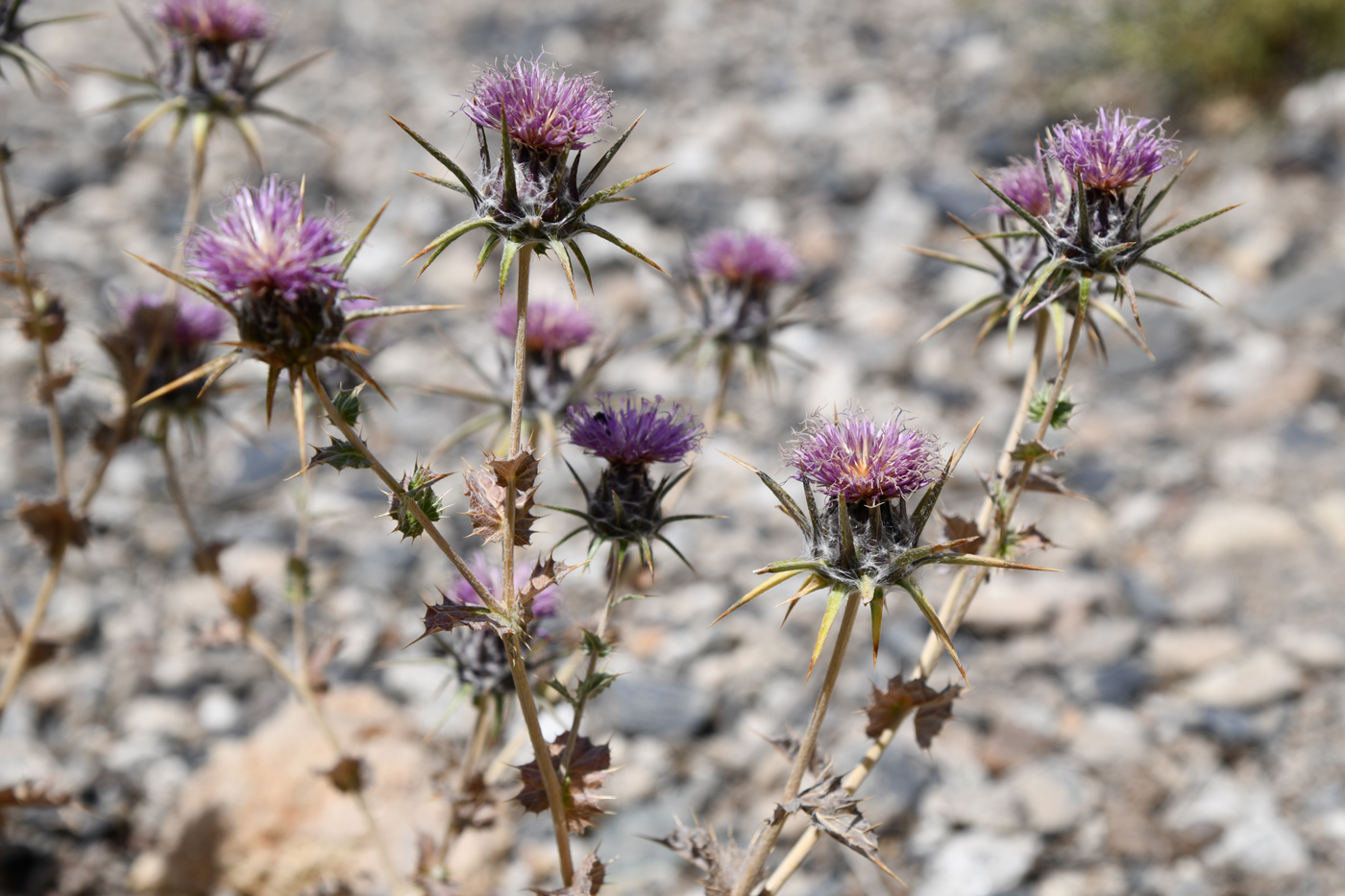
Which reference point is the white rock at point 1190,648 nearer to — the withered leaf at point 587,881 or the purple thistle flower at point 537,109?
the withered leaf at point 587,881

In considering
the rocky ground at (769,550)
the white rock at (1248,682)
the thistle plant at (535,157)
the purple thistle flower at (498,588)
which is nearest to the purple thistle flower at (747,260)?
the rocky ground at (769,550)

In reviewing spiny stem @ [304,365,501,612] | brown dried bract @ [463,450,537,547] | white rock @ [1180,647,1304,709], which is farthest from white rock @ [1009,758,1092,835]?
spiny stem @ [304,365,501,612]

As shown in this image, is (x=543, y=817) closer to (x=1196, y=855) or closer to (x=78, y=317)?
(x=1196, y=855)

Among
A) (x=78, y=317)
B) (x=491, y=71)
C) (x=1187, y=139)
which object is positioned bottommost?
(x=491, y=71)

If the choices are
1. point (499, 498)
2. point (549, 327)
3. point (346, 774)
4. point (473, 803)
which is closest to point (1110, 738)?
point (473, 803)

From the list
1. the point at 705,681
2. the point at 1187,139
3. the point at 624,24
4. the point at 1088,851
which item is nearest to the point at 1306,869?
the point at 1088,851

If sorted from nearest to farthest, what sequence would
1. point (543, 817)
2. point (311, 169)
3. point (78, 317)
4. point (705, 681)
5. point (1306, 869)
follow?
1. point (1306, 869)
2. point (543, 817)
3. point (705, 681)
4. point (78, 317)
5. point (311, 169)

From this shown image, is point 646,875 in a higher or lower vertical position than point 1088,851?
lower
